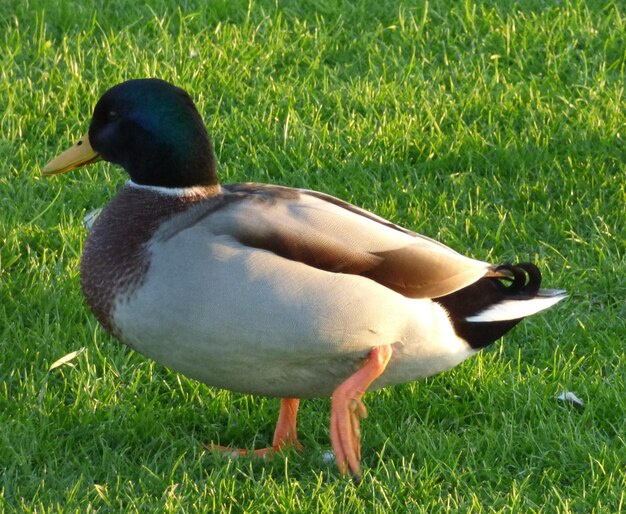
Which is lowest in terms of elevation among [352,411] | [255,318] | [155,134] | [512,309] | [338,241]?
[352,411]

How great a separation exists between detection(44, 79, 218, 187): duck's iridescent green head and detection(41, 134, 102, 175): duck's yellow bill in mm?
100

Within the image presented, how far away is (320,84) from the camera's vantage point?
19.7ft

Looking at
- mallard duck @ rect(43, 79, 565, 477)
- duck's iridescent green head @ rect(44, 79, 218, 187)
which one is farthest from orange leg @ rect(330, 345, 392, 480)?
duck's iridescent green head @ rect(44, 79, 218, 187)

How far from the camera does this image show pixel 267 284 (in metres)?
3.44

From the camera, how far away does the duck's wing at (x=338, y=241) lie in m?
3.54

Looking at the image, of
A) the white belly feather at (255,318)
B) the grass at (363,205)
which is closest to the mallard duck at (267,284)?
the white belly feather at (255,318)

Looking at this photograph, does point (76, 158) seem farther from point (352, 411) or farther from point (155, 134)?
point (352, 411)

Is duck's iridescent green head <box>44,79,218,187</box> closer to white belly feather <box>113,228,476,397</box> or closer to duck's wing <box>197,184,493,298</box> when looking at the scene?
duck's wing <box>197,184,493,298</box>

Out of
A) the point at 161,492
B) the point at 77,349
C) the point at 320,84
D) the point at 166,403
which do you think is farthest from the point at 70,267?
the point at 320,84

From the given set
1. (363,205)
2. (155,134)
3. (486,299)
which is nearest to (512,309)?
(486,299)

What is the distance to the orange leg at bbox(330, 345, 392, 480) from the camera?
3.62 metres

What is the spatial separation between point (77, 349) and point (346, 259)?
1186 mm

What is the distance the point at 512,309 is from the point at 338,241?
2.09 feet

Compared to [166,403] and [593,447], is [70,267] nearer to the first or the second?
[166,403]
